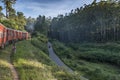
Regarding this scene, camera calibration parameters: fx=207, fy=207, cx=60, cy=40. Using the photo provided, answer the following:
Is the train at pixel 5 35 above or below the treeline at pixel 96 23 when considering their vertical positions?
below

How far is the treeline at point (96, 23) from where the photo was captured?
276 ft

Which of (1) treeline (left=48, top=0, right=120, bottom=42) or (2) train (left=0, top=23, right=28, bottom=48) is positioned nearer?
(2) train (left=0, top=23, right=28, bottom=48)

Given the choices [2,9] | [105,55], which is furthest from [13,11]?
[105,55]

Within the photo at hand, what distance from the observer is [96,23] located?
9669cm

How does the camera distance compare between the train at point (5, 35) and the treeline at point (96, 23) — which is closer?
the train at point (5, 35)

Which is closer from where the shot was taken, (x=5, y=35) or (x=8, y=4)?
(x=5, y=35)

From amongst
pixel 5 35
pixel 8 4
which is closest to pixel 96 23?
pixel 8 4

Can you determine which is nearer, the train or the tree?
the train

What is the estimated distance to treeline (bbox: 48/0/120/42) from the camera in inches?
3317

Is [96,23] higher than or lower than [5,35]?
higher

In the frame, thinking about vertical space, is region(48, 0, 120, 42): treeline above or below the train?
above

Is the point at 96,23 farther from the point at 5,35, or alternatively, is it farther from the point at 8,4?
the point at 5,35

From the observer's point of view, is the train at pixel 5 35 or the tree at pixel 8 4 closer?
the train at pixel 5 35

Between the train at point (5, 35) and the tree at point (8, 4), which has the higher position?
the tree at point (8, 4)
